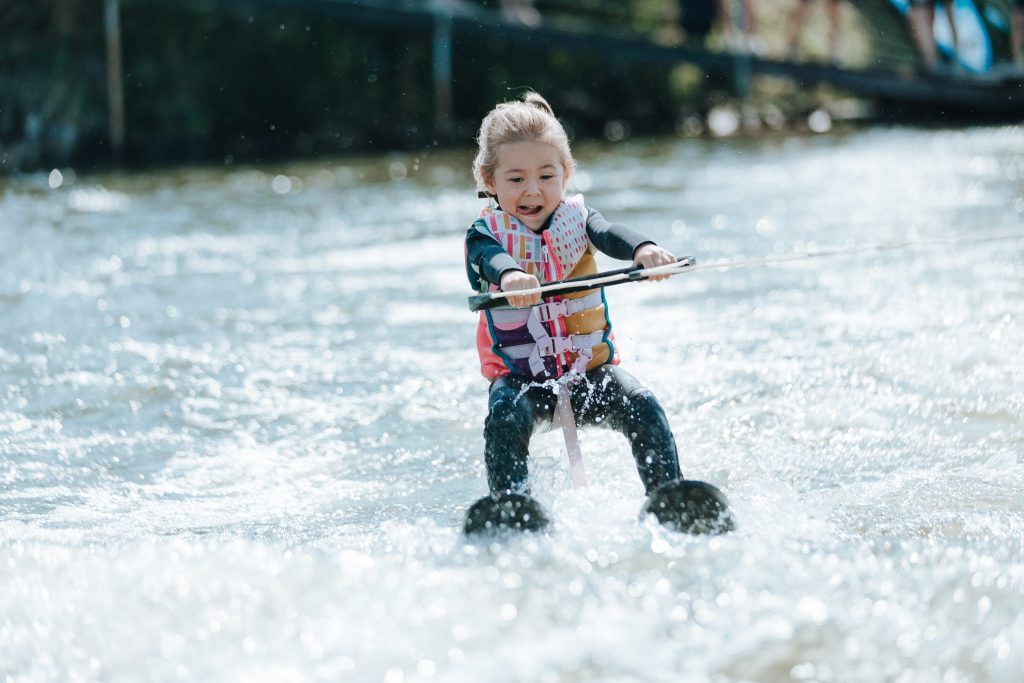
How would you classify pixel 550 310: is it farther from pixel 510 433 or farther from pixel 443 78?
pixel 443 78

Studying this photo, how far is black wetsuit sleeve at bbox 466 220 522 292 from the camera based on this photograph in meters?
3.45

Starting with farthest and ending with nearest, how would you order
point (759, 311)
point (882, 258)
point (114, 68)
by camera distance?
1. point (114, 68)
2. point (882, 258)
3. point (759, 311)

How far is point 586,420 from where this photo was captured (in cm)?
356

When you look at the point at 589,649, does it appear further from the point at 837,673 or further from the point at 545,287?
the point at 545,287

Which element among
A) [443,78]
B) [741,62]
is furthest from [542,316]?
[443,78]

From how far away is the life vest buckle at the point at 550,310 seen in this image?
3.59 metres

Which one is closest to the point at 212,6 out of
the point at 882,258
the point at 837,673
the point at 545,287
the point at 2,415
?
the point at 882,258

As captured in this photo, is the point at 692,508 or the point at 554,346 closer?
the point at 692,508

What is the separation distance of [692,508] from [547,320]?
75 cm

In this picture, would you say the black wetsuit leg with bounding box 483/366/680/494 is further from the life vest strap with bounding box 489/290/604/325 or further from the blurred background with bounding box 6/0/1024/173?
the blurred background with bounding box 6/0/1024/173

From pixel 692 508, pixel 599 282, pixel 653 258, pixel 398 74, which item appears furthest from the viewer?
pixel 398 74

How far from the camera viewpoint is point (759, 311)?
6.16 metres

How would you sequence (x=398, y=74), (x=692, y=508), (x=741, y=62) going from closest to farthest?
(x=692, y=508) < (x=741, y=62) < (x=398, y=74)

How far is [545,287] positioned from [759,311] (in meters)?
3.08
